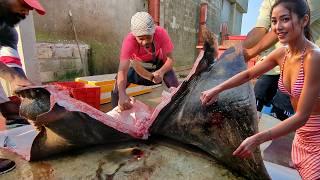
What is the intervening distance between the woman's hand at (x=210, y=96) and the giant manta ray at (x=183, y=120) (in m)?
0.03

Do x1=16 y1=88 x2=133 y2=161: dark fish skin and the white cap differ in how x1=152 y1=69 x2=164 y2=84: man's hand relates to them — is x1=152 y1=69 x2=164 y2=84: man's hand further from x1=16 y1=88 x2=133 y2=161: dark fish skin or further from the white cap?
x1=16 y1=88 x2=133 y2=161: dark fish skin

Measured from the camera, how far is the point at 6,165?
5.04 ft

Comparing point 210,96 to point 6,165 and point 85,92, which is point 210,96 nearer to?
point 6,165

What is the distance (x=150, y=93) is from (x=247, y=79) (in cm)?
456

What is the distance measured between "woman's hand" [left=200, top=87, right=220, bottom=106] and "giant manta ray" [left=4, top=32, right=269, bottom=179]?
0.03 meters

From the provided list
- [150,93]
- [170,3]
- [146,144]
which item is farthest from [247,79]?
[170,3]

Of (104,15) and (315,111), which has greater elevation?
(104,15)

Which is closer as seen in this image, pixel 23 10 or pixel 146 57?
pixel 23 10

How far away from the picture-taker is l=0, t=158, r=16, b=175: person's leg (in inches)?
59.6

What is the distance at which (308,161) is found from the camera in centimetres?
145

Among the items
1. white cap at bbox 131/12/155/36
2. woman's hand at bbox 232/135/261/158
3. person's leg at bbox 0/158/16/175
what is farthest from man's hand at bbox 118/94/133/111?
woman's hand at bbox 232/135/261/158

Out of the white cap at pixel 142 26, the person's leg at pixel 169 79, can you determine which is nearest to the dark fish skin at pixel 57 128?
the white cap at pixel 142 26

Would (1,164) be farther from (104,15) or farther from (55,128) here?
(104,15)

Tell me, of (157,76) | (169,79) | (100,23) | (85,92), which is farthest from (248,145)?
(100,23)
